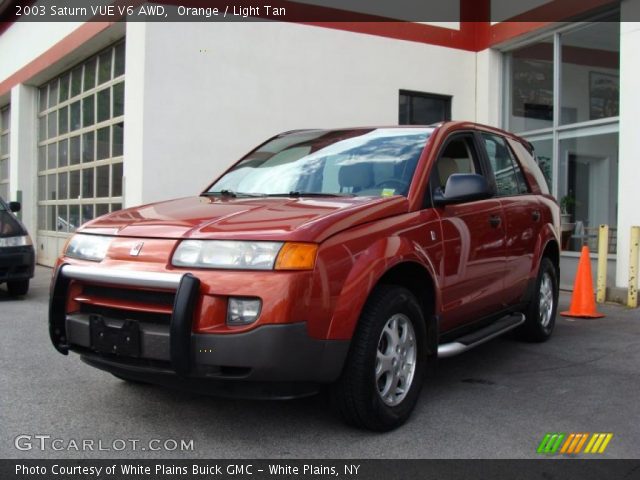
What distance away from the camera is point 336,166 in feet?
13.8

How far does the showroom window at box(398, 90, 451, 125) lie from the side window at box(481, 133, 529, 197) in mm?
5918

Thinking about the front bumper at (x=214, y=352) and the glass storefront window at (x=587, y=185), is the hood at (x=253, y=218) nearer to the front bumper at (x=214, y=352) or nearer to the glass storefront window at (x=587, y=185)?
the front bumper at (x=214, y=352)

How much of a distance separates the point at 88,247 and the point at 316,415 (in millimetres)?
1599

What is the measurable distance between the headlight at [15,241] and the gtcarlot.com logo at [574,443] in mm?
7182

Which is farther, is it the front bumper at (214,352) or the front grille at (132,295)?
the front grille at (132,295)

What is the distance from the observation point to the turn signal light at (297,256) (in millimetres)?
2982

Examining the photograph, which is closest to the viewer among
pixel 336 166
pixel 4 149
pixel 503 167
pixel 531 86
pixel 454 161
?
pixel 336 166

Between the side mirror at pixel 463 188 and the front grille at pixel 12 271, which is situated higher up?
the side mirror at pixel 463 188

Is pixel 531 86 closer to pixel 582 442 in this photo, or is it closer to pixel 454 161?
pixel 454 161

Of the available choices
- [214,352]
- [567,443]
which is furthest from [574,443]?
[214,352]

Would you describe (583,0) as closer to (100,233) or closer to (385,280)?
(385,280)

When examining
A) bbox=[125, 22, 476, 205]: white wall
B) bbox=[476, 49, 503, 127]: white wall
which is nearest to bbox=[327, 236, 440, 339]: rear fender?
bbox=[125, 22, 476, 205]: white wall
